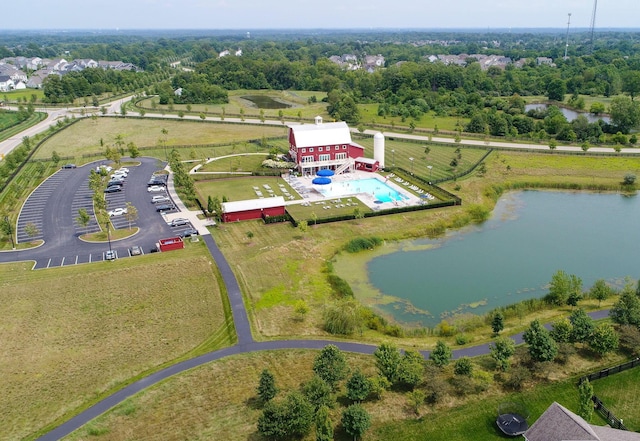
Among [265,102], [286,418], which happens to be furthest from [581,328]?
[265,102]

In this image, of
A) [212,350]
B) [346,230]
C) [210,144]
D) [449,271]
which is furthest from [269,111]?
[212,350]

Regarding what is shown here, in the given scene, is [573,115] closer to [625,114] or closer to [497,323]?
[625,114]

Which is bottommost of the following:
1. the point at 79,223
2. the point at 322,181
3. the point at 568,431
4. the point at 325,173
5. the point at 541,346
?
the point at 541,346

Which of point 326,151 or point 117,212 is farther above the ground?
point 326,151

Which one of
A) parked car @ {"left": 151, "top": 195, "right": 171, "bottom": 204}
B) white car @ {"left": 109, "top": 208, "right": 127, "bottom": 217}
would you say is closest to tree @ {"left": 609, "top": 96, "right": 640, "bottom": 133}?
parked car @ {"left": 151, "top": 195, "right": 171, "bottom": 204}

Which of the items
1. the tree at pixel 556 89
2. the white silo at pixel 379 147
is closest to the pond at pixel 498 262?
the white silo at pixel 379 147

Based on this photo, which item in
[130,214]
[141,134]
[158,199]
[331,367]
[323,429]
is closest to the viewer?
[323,429]

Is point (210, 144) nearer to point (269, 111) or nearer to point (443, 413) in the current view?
point (269, 111)

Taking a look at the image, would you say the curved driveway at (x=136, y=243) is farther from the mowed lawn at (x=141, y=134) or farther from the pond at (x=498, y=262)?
the mowed lawn at (x=141, y=134)
